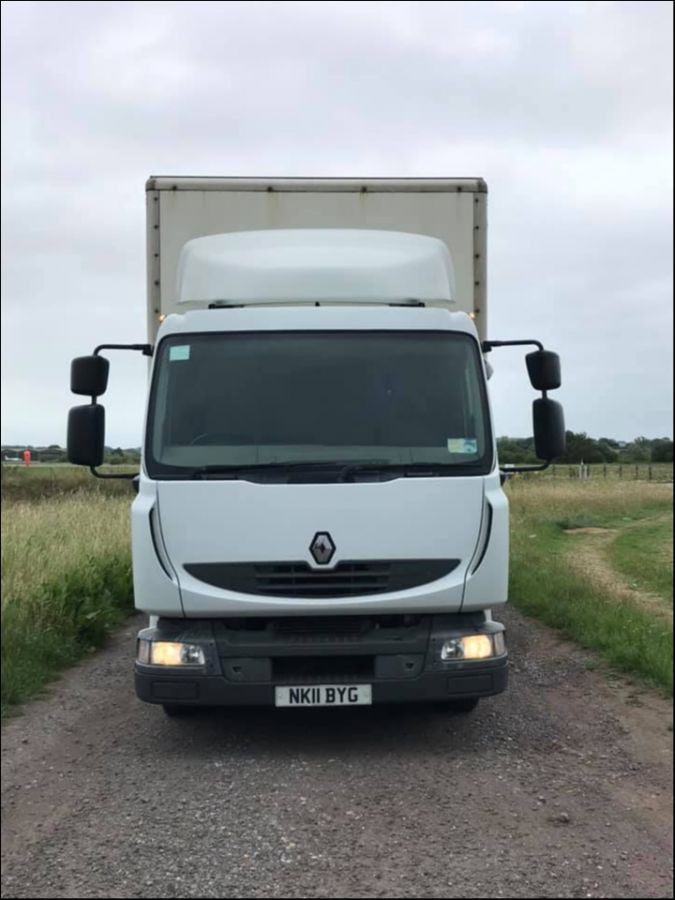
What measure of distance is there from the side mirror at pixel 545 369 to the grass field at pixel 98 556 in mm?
563

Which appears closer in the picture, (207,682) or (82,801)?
(82,801)

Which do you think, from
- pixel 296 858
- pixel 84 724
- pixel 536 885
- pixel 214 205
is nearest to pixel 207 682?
pixel 84 724

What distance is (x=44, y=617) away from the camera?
116 inches

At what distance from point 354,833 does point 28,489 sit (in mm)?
2015

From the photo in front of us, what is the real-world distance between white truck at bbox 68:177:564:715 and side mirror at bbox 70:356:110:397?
1cm

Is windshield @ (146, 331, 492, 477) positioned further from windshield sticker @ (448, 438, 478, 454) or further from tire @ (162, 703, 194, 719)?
tire @ (162, 703, 194, 719)

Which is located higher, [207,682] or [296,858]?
[207,682]

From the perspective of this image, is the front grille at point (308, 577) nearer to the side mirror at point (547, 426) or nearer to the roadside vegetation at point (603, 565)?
the roadside vegetation at point (603, 565)

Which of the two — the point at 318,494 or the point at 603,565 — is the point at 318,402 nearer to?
the point at 318,494

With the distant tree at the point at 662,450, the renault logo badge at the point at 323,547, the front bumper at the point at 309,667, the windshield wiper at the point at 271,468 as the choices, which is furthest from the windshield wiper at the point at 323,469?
the distant tree at the point at 662,450

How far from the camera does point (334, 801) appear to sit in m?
4.05

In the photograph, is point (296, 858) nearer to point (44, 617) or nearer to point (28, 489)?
point (44, 617)

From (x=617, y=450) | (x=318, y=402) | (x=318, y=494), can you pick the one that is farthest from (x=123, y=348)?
(x=617, y=450)

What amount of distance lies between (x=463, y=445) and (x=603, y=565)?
125cm
